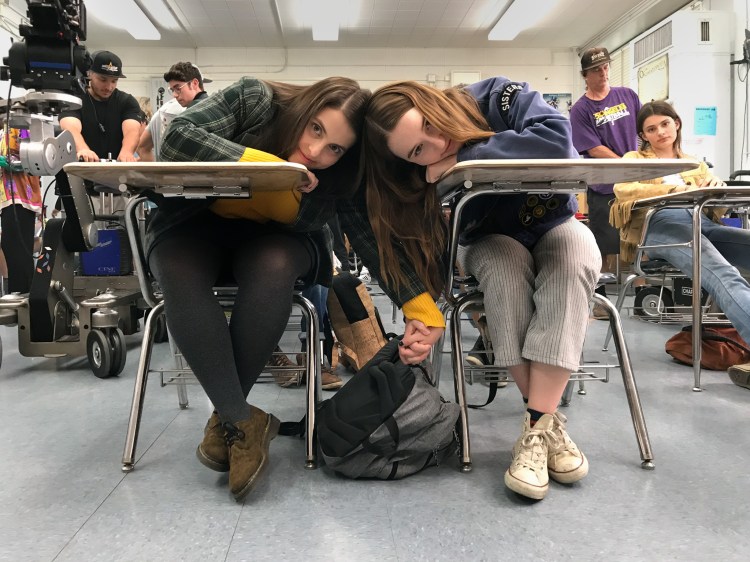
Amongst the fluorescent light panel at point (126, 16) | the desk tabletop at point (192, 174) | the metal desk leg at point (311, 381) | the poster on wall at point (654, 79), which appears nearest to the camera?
the desk tabletop at point (192, 174)

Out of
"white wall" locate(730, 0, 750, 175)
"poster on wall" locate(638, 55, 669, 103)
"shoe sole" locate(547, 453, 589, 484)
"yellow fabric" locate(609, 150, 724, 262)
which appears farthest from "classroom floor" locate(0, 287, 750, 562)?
"poster on wall" locate(638, 55, 669, 103)

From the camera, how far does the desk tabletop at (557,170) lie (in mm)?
875

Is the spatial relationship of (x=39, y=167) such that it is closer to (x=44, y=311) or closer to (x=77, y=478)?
(x=44, y=311)

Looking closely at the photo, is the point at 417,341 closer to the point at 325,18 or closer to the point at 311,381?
the point at 311,381

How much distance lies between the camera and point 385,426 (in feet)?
3.62

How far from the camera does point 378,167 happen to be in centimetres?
114

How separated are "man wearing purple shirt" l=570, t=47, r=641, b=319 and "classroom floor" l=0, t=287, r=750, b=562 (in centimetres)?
172

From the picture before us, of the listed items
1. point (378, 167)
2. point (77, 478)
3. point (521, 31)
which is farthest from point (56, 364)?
point (521, 31)

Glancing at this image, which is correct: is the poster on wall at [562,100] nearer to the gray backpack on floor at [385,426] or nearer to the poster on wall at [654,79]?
the poster on wall at [654,79]

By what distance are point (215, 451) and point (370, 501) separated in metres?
0.33

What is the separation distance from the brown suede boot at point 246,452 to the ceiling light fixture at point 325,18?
5966 mm

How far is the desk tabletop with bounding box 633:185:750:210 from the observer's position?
1612mm

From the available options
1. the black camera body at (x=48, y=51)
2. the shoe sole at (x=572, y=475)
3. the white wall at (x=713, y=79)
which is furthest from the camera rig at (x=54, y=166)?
the white wall at (x=713, y=79)

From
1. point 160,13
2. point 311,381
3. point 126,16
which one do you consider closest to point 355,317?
point 311,381
